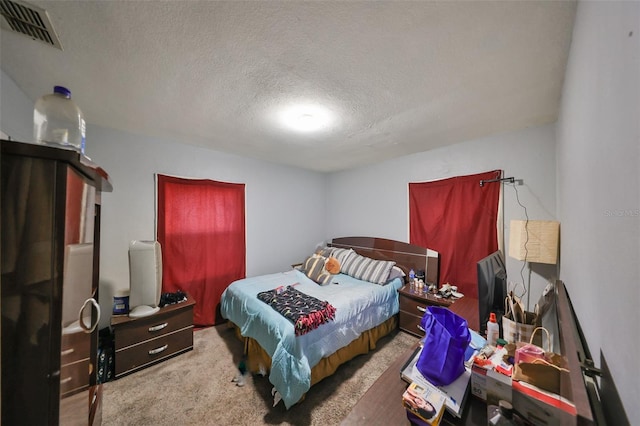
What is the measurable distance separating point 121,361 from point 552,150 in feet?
15.0

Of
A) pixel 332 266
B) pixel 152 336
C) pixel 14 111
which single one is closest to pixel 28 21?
pixel 14 111

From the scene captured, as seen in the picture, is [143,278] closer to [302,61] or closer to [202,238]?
[202,238]

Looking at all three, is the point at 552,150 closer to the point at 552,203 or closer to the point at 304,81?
the point at 552,203

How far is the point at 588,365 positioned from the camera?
0.72 metres

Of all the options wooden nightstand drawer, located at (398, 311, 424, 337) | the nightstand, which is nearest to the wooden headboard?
the nightstand

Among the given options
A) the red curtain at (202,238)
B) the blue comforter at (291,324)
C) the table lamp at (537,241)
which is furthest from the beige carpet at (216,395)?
the table lamp at (537,241)

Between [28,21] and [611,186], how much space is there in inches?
96.0

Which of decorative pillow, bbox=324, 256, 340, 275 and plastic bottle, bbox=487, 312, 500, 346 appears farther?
decorative pillow, bbox=324, 256, 340, 275

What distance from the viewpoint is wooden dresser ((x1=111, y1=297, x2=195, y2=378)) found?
200 cm

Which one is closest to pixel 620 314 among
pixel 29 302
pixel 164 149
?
pixel 29 302

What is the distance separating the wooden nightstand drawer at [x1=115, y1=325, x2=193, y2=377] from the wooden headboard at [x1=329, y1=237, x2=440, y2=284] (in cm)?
263

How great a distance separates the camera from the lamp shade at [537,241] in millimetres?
1773

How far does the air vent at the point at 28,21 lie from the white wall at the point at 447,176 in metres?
3.40

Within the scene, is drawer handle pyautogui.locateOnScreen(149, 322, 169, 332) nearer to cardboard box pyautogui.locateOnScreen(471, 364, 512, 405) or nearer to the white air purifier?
the white air purifier
